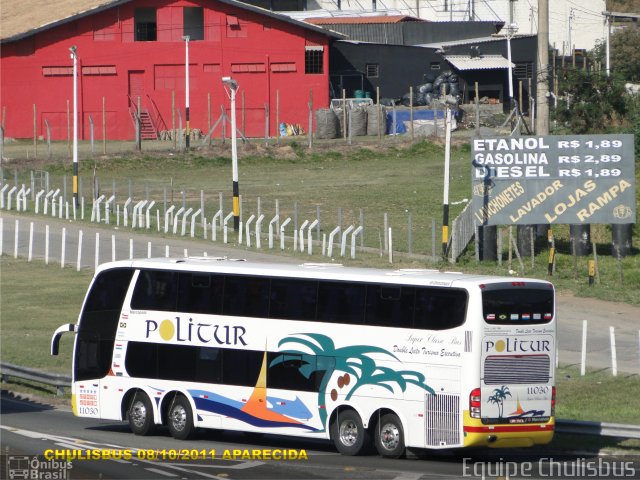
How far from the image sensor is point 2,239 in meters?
45.4

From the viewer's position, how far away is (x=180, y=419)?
21.9 metres

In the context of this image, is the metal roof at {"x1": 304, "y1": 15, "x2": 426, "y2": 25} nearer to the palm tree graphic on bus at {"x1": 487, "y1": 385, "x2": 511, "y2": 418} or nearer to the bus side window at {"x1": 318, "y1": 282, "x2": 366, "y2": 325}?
the bus side window at {"x1": 318, "y1": 282, "x2": 366, "y2": 325}

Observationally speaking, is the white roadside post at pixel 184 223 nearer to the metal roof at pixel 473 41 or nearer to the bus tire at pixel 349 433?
the bus tire at pixel 349 433

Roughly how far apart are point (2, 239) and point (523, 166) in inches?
760

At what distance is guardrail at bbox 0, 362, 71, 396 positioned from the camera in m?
26.2

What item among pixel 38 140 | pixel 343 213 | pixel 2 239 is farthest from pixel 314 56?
pixel 2 239

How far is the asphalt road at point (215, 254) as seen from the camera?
28702 millimetres

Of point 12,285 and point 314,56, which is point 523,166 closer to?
point 12,285

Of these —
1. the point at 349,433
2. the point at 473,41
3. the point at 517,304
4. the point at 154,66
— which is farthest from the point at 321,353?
the point at 473,41

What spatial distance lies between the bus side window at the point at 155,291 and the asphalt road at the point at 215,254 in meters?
9.74

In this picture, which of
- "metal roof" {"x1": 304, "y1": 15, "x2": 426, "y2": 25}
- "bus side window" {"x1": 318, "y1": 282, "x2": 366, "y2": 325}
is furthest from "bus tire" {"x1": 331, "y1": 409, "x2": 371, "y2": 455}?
"metal roof" {"x1": 304, "y1": 15, "x2": 426, "y2": 25}

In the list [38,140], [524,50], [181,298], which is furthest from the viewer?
[524,50]

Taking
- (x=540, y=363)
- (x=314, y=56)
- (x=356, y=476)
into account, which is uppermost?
(x=314, y=56)

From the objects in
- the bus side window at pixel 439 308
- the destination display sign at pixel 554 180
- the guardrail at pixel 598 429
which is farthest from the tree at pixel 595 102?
the bus side window at pixel 439 308
